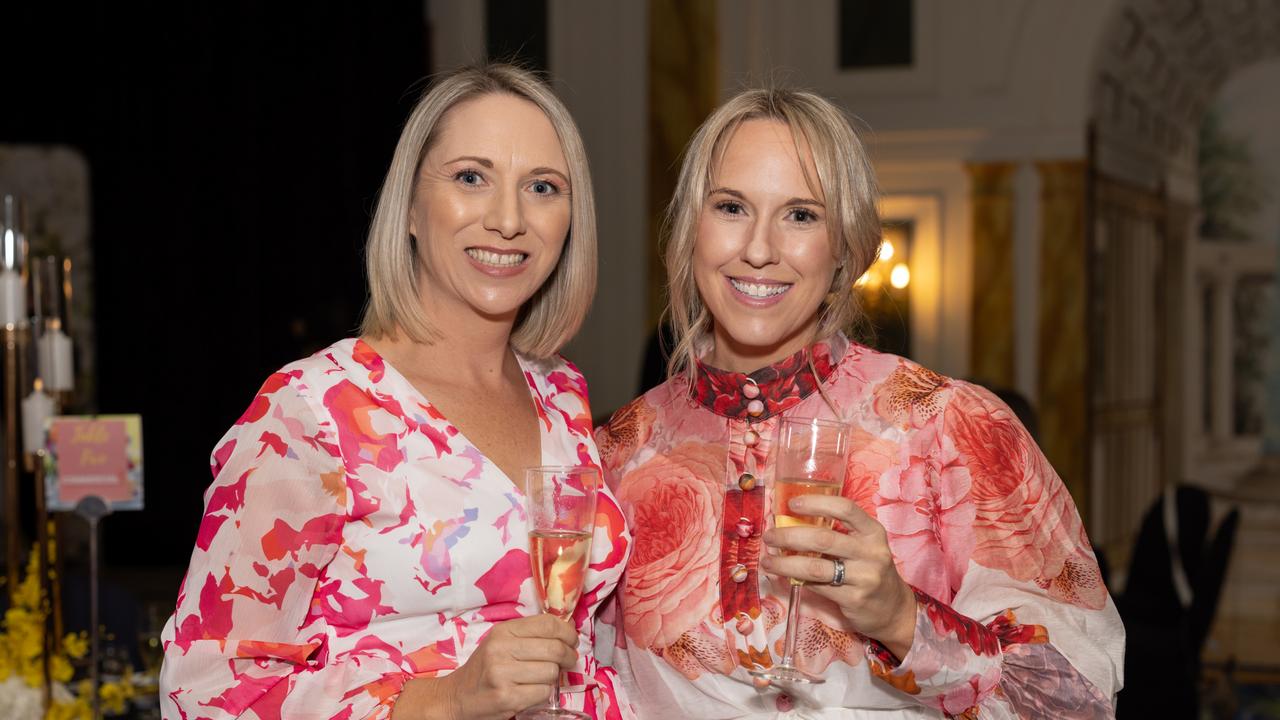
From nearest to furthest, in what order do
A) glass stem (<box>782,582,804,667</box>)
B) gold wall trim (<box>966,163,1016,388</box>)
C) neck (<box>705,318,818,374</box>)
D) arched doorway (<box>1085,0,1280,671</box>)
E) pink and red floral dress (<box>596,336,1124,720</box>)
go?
glass stem (<box>782,582,804,667</box>), pink and red floral dress (<box>596,336,1124,720</box>), neck (<box>705,318,818,374</box>), gold wall trim (<box>966,163,1016,388</box>), arched doorway (<box>1085,0,1280,671</box>)

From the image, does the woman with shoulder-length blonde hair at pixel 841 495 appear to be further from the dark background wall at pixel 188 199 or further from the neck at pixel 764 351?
the dark background wall at pixel 188 199

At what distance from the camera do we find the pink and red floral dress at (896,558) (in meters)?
1.69

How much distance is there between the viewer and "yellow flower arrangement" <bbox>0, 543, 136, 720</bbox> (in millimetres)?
2494

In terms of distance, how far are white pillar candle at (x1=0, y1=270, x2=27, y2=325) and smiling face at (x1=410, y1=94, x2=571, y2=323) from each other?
105 centimetres

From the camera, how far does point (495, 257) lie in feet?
6.55

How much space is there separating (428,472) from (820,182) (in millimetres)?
755

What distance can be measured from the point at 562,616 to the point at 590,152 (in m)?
5.85

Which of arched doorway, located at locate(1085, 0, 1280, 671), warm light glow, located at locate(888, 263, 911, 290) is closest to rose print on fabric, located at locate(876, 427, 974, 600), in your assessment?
warm light glow, located at locate(888, 263, 911, 290)

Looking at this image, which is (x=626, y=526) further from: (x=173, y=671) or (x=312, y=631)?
(x=173, y=671)

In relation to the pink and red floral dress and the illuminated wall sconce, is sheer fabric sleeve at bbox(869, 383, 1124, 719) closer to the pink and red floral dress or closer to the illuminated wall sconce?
the pink and red floral dress

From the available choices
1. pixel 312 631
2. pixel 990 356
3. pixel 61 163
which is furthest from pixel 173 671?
pixel 61 163

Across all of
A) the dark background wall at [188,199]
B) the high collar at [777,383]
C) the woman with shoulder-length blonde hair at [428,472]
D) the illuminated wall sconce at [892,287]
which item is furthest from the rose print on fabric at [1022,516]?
the dark background wall at [188,199]

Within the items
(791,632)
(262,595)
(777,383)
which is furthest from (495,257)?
(791,632)

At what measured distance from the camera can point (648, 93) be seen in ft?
23.4
